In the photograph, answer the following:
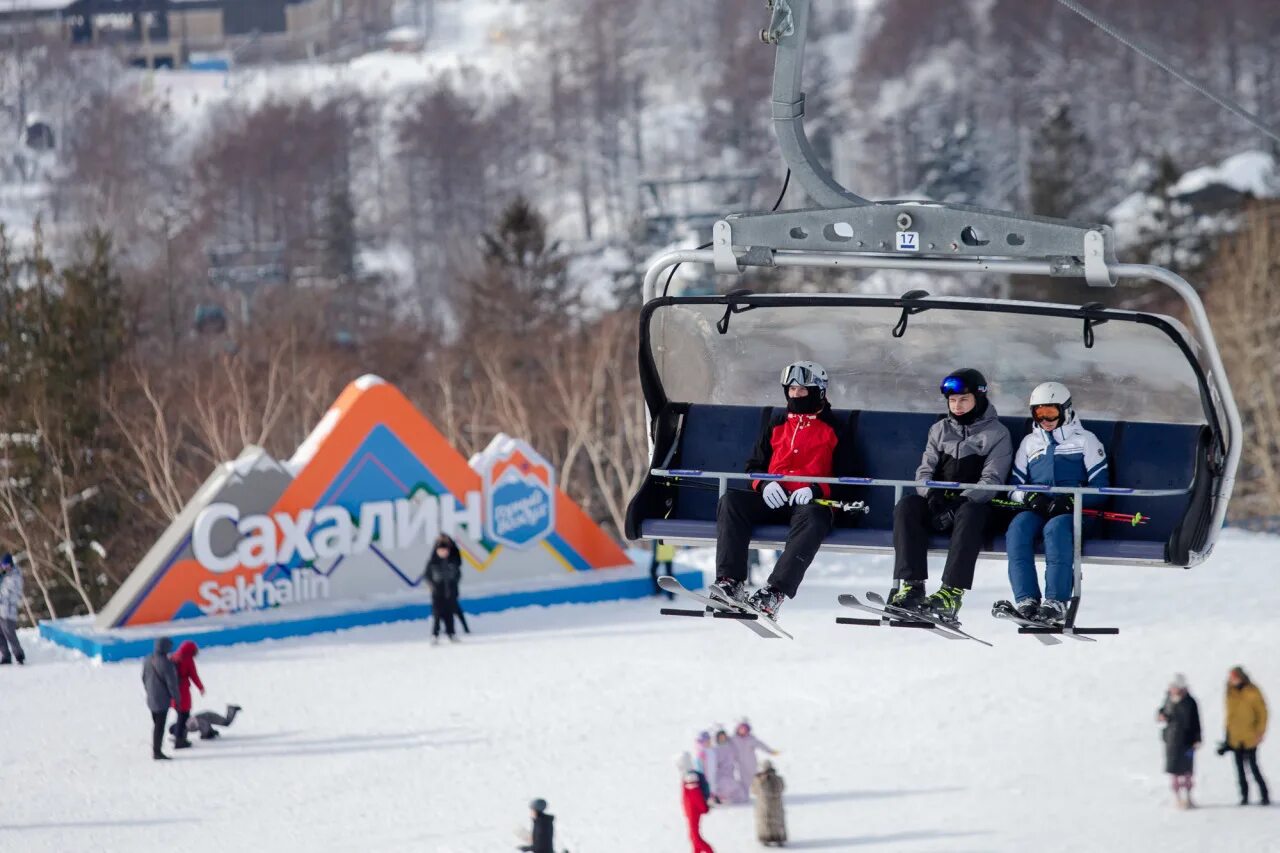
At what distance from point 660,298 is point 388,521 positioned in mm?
13152

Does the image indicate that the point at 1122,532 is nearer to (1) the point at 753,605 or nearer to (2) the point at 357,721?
(1) the point at 753,605

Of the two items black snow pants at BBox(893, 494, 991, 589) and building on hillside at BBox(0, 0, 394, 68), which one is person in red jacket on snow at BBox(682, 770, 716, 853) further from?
building on hillside at BBox(0, 0, 394, 68)

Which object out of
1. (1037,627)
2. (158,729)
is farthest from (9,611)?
(1037,627)

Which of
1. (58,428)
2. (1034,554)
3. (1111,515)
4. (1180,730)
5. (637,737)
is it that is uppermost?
(1111,515)


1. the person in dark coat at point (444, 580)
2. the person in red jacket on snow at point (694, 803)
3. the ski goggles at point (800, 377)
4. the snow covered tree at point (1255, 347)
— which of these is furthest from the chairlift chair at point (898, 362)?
the snow covered tree at point (1255, 347)

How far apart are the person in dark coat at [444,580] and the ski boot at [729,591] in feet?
35.5

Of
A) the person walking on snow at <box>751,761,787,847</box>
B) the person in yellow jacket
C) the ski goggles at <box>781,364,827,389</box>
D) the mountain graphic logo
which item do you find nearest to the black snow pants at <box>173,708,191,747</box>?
the person walking on snow at <box>751,761,787,847</box>

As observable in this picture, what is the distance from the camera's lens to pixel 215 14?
117m

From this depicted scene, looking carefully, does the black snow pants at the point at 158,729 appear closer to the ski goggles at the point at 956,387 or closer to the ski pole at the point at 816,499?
the ski pole at the point at 816,499

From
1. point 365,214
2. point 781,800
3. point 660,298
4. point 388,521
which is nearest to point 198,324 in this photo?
point 365,214

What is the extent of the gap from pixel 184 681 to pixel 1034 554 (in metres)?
9.06

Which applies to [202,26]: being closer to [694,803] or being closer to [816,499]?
[694,803]

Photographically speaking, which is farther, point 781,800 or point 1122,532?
point 781,800

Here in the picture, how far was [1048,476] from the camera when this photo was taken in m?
8.05
